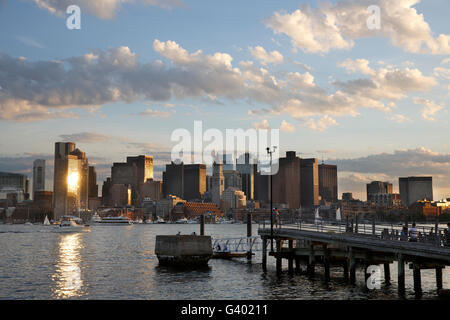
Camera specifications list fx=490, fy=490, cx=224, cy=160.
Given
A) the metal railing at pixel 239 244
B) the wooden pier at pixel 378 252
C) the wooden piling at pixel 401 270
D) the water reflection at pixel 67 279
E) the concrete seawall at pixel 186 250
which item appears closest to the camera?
the wooden pier at pixel 378 252

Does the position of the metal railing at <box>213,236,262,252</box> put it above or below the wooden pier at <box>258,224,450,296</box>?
below

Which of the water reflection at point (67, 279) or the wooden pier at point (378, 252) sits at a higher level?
the wooden pier at point (378, 252)

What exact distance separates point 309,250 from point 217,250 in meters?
23.7

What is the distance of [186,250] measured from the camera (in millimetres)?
58969

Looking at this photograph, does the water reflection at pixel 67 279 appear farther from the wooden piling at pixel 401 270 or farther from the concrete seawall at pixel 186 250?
the wooden piling at pixel 401 270

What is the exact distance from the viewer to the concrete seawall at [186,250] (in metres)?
58.8

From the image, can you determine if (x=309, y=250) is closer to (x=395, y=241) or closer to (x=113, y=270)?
(x=395, y=241)

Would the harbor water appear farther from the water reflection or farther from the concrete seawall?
the concrete seawall

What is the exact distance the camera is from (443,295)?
1369 inches

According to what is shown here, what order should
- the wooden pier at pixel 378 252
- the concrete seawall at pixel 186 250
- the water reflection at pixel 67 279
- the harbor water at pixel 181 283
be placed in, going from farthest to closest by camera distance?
the concrete seawall at pixel 186 250
the water reflection at pixel 67 279
the harbor water at pixel 181 283
the wooden pier at pixel 378 252

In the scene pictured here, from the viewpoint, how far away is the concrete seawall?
58.8m

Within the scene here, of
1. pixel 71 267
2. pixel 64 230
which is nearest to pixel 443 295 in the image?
pixel 71 267

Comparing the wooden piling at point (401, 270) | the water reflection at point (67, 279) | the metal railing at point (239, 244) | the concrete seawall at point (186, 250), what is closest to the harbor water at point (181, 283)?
the water reflection at point (67, 279)

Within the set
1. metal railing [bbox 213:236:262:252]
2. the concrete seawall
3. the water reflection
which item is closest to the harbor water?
the water reflection
